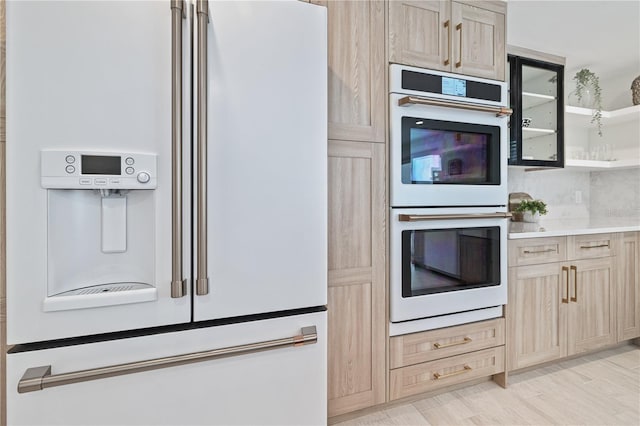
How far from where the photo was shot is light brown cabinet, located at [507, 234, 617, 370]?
1.91 meters

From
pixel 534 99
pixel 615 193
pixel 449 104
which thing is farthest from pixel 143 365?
pixel 615 193

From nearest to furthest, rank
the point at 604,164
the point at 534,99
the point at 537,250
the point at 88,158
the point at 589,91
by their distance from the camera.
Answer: the point at 88,158, the point at 537,250, the point at 534,99, the point at 604,164, the point at 589,91

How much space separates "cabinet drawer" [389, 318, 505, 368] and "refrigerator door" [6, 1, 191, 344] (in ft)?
3.71

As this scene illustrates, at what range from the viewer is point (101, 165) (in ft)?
2.86

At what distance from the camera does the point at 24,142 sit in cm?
82

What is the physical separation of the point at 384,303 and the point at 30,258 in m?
1.37

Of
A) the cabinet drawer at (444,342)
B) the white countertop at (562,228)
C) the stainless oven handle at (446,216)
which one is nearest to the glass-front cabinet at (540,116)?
the white countertop at (562,228)

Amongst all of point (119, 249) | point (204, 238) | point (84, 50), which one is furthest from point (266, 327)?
point (84, 50)

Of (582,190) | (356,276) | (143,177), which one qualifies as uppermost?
(582,190)

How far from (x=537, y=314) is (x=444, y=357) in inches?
29.7

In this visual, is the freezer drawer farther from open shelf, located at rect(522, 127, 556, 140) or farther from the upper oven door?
open shelf, located at rect(522, 127, 556, 140)

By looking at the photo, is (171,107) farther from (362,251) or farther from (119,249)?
(362,251)

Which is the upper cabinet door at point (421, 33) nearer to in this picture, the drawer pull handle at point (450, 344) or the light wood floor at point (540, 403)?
the drawer pull handle at point (450, 344)

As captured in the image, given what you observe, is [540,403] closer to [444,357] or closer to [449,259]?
[444,357]
